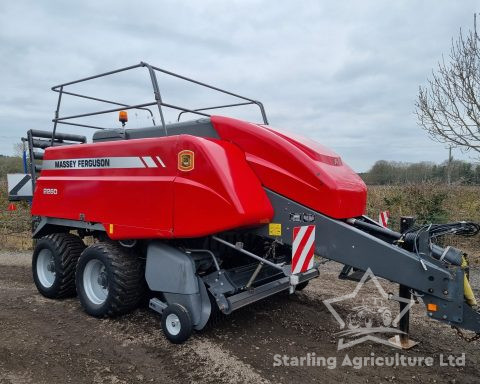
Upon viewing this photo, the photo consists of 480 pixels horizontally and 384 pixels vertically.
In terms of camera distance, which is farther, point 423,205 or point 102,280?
point 423,205

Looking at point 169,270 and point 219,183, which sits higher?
point 219,183

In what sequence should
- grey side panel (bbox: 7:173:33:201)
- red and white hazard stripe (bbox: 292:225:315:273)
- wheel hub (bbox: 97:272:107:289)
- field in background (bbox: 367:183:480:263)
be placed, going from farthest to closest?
field in background (bbox: 367:183:480:263) → grey side panel (bbox: 7:173:33:201) → wheel hub (bbox: 97:272:107:289) → red and white hazard stripe (bbox: 292:225:315:273)

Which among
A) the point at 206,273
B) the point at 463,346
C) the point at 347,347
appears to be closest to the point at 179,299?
the point at 206,273

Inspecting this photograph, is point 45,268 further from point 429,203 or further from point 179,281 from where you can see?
point 429,203

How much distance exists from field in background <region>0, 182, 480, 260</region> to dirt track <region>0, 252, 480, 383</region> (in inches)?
223

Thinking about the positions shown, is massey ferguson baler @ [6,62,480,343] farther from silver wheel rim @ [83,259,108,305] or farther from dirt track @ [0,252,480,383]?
dirt track @ [0,252,480,383]

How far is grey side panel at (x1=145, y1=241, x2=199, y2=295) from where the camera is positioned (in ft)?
12.8

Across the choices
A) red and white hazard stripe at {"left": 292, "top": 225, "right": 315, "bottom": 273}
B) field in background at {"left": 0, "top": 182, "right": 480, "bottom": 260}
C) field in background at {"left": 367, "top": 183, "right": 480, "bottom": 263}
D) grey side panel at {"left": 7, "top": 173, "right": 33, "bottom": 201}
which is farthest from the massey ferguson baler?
field in background at {"left": 367, "top": 183, "right": 480, "bottom": 263}

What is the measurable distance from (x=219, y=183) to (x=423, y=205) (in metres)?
8.30

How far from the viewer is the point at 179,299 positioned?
395cm

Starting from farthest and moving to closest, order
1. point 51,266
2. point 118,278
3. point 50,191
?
point 51,266 → point 50,191 → point 118,278

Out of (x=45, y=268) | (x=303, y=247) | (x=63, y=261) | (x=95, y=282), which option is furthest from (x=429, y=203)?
(x=45, y=268)

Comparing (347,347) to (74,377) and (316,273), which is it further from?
(74,377)

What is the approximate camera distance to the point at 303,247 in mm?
3625
